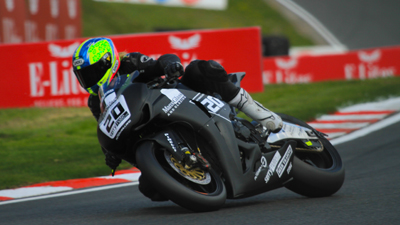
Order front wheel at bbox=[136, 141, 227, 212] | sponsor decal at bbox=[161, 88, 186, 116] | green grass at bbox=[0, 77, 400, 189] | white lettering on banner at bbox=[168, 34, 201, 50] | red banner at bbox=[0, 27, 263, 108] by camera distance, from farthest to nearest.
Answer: white lettering on banner at bbox=[168, 34, 201, 50] → red banner at bbox=[0, 27, 263, 108] → green grass at bbox=[0, 77, 400, 189] → sponsor decal at bbox=[161, 88, 186, 116] → front wheel at bbox=[136, 141, 227, 212]

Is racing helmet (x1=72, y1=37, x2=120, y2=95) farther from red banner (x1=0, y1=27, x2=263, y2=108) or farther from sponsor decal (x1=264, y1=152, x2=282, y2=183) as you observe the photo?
red banner (x1=0, y1=27, x2=263, y2=108)

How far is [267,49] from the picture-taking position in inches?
765

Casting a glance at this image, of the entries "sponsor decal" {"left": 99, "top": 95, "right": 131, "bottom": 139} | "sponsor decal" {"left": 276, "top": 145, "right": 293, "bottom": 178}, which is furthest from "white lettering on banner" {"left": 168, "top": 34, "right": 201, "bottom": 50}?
"sponsor decal" {"left": 99, "top": 95, "right": 131, "bottom": 139}

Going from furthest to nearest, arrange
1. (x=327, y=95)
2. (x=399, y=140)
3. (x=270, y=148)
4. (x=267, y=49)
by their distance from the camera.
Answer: (x=267, y=49) < (x=327, y=95) < (x=399, y=140) < (x=270, y=148)

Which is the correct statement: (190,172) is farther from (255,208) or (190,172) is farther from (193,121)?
(255,208)

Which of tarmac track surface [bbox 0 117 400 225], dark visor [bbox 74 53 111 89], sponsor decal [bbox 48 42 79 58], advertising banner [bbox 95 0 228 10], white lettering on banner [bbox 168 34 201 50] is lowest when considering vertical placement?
advertising banner [bbox 95 0 228 10]

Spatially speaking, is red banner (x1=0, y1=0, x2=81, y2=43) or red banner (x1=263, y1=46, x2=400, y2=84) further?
red banner (x1=263, y1=46, x2=400, y2=84)

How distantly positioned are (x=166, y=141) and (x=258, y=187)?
766mm

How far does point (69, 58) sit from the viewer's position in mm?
10820

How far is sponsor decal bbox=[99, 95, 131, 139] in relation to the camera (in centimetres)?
360

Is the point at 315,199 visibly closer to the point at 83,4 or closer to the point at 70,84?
the point at 70,84

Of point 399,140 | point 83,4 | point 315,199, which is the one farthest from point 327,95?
point 83,4

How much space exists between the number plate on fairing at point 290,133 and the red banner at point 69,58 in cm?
679

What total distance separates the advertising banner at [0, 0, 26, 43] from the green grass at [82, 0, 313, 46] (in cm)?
1316
